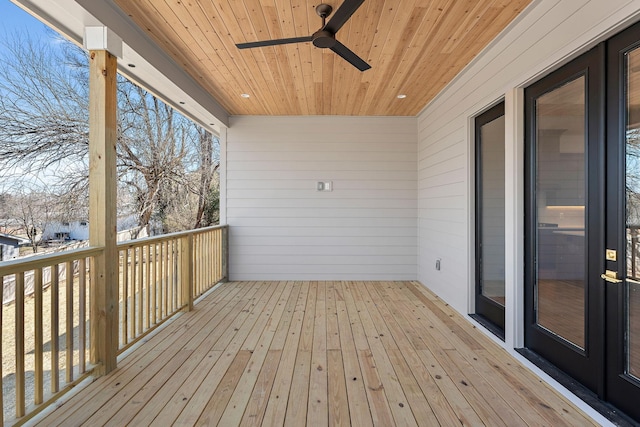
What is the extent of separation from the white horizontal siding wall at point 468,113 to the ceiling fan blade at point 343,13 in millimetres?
1358

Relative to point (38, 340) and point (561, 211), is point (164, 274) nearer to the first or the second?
point (38, 340)

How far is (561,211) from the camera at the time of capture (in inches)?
83.2

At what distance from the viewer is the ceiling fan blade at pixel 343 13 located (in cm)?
175

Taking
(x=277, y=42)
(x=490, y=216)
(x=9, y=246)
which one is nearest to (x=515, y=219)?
(x=490, y=216)

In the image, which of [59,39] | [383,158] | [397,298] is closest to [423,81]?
[383,158]

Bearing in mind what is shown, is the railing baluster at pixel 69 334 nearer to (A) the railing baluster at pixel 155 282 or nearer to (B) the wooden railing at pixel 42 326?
(B) the wooden railing at pixel 42 326

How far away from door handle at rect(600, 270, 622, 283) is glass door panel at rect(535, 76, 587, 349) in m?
0.19

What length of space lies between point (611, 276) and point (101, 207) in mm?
3259

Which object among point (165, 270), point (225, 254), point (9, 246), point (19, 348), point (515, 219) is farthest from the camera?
point (225, 254)

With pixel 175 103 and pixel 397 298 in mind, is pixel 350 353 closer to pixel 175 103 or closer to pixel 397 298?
pixel 397 298

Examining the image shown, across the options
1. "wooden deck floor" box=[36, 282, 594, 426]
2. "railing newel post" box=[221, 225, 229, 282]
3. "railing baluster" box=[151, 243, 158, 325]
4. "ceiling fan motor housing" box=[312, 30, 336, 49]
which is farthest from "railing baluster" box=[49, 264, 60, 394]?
Answer: "railing newel post" box=[221, 225, 229, 282]

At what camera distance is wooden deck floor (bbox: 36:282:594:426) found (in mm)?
1728

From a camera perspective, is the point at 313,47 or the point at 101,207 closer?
the point at 101,207

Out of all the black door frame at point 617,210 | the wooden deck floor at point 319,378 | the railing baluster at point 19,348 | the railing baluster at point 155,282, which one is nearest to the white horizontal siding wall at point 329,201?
the wooden deck floor at point 319,378
